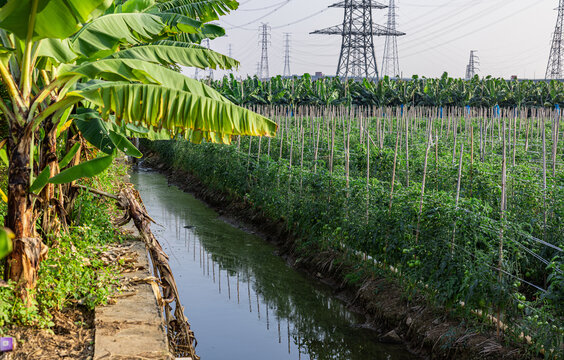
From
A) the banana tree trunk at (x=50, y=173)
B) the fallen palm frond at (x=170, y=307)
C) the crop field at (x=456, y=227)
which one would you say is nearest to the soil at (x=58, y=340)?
the fallen palm frond at (x=170, y=307)

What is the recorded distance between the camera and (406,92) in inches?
1516

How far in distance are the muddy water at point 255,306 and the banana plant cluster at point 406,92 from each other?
2386cm

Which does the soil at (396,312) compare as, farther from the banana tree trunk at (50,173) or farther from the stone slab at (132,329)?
the banana tree trunk at (50,173)

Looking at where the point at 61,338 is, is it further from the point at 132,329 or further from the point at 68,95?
the point at 68,95

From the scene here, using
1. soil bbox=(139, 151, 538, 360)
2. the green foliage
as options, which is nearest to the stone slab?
the green foliage

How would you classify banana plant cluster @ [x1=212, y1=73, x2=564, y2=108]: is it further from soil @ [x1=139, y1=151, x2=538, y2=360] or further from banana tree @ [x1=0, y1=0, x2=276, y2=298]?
banana tree @ [x1=0, y1=0, x2=276, y2=298]

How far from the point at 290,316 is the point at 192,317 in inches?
61.4

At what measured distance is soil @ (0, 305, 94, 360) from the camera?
14.7ft

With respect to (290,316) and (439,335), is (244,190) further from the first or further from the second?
(439,335)

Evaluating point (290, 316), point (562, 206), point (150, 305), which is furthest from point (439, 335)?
point (150, 305)

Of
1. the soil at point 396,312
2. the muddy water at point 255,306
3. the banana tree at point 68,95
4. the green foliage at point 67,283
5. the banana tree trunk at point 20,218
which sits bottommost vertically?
the muddy water at point 255,306

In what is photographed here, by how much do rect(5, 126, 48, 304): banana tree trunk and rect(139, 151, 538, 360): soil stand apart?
4.64 metres

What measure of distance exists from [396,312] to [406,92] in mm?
32675

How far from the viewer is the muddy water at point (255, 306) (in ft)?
24.8
